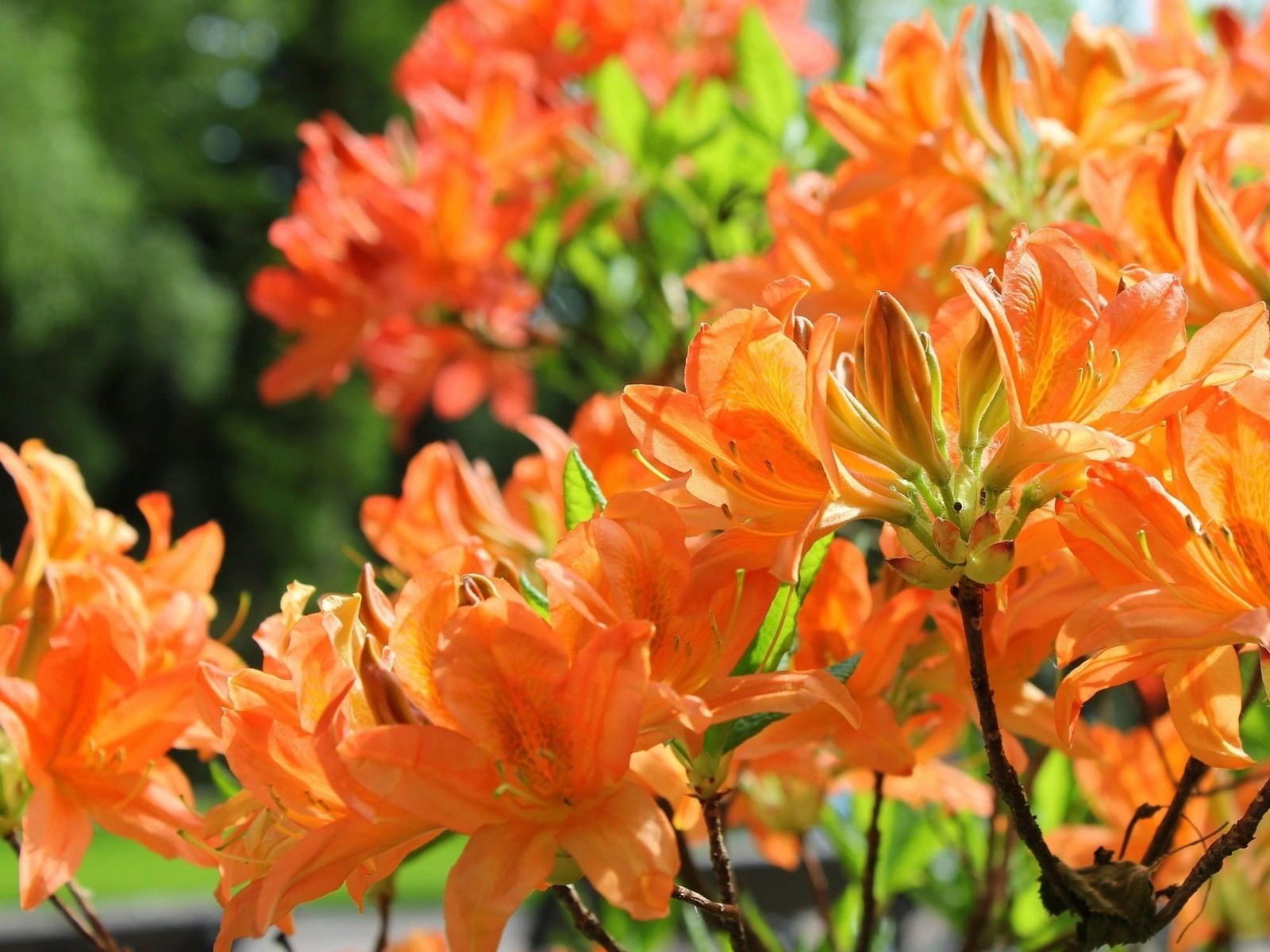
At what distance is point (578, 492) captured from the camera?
0.61 meters

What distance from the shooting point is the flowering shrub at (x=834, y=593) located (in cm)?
47

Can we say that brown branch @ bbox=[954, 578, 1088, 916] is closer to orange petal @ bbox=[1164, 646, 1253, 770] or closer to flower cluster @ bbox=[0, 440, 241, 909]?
orange petal @ bbox=[1164, 646, 1253, 770]

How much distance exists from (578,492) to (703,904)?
0.62 ft

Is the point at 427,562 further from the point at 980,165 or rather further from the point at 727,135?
the point at 727,135

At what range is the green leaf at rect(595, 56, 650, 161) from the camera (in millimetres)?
1419

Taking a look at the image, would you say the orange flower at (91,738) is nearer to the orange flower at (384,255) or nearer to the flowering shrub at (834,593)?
the flowering shrub at (834,593)

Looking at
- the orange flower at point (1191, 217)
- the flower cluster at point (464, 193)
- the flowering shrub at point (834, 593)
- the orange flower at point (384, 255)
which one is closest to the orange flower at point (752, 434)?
the flowering shrub at point (834, 593)

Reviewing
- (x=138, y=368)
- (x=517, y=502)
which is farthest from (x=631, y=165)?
(x=138, y=368)

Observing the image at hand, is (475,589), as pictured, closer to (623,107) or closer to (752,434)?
(752,434)

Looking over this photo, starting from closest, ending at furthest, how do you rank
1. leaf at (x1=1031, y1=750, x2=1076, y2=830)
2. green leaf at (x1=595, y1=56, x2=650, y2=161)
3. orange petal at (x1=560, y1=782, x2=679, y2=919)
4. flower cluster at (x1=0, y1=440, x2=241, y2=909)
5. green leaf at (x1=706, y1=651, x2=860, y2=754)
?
1. orange petal at (x1=560, y1=782, x2=679, y2=919)
2. green leaf at (x1=706, y1=651, x2=860, y2=754)
3. flower cluster at (x1=0, y1=440, x2=241, y2=909)
4. leaf at (x1=1031, y1=750, x2=1076, y2=830)
5. green leaf at (x1=595, y1=56, x2=650, y2=161)

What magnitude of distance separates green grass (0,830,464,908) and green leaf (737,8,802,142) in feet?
16.3

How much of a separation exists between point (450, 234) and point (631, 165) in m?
0.32

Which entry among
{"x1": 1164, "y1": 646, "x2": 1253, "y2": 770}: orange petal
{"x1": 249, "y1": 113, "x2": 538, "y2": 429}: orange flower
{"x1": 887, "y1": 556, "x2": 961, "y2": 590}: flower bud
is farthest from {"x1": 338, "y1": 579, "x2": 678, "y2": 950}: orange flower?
{"x1": 249, "y1": 113, "x2": 538, "y2": 429}: orange flower

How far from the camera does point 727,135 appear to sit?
1.37m
